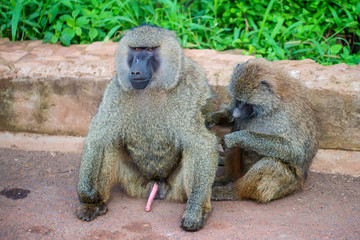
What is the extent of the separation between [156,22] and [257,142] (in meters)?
2.49

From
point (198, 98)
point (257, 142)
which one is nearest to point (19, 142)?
point (198, 98)

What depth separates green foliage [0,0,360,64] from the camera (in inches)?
215

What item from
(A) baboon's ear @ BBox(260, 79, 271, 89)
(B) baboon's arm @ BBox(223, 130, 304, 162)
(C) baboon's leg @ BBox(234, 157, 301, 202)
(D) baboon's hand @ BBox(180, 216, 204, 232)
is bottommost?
(D) baboon's hand @ BBox(180, 216, 204, 232)

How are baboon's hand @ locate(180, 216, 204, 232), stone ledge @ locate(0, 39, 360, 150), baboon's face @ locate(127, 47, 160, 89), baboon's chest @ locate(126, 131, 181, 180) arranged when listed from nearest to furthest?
1. baboon's face @ locate(127, 47, 160, 89)
2. baboon's hand @ locate(180, 216, 204, 232)
3. baboon's chest @ locate(126, 131, 181, 180)
4. stone ledge @ locate(0, 39, 360, 150)

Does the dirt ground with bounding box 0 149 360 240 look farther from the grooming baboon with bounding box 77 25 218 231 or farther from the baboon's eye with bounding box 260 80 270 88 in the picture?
the baboon's eye with bounding box 260 80 270 88

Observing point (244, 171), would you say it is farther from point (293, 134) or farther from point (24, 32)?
point (24, 32)

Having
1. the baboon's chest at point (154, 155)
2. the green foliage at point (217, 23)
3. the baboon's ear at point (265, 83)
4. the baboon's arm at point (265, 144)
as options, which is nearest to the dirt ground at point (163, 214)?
the baboon's chest at point (154, 155)

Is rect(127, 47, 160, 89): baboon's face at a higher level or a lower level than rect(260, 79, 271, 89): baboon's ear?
higher

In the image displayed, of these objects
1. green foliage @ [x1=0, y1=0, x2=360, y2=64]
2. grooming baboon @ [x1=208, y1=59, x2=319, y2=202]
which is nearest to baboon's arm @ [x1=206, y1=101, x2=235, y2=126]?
grooming baboon @ [x1=208, y1=59, x2=319, y2=202]

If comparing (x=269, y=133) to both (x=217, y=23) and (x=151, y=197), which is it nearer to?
(x=151, y=197)

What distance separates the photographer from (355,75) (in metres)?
4.46

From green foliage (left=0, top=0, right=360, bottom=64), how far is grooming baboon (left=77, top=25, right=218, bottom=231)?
182cm

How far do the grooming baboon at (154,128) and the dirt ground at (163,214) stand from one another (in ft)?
0.48

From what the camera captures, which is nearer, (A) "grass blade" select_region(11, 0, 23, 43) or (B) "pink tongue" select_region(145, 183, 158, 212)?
(B) "pink tongue" select_region(145, 183, 158, 212)
